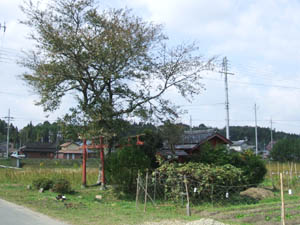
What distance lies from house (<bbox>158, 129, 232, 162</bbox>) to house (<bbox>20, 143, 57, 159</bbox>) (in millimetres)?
68387

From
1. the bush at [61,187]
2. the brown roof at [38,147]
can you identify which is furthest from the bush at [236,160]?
the brown roof at [38,147]

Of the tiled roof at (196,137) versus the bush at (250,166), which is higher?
the tiled roof at (196,137)

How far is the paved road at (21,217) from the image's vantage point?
34.4ft

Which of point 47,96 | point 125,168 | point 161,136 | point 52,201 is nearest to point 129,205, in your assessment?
point 125,168

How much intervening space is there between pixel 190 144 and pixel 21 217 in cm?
1401

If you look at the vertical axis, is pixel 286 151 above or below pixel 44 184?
above

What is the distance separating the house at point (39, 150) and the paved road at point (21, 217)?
75.4 meters

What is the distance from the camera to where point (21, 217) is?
37.6ft

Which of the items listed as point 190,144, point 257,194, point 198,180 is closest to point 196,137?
point 190,144

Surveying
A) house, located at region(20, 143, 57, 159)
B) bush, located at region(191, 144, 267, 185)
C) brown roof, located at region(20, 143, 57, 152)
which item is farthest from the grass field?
house, located at region(20, 143, 57, 159)

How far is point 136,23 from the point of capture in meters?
18.0

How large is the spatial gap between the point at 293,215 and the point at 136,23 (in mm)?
11646

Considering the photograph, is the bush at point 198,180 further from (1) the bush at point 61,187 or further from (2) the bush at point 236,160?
(1) the bush at point 61,187

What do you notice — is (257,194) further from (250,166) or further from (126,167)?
(126,167)
